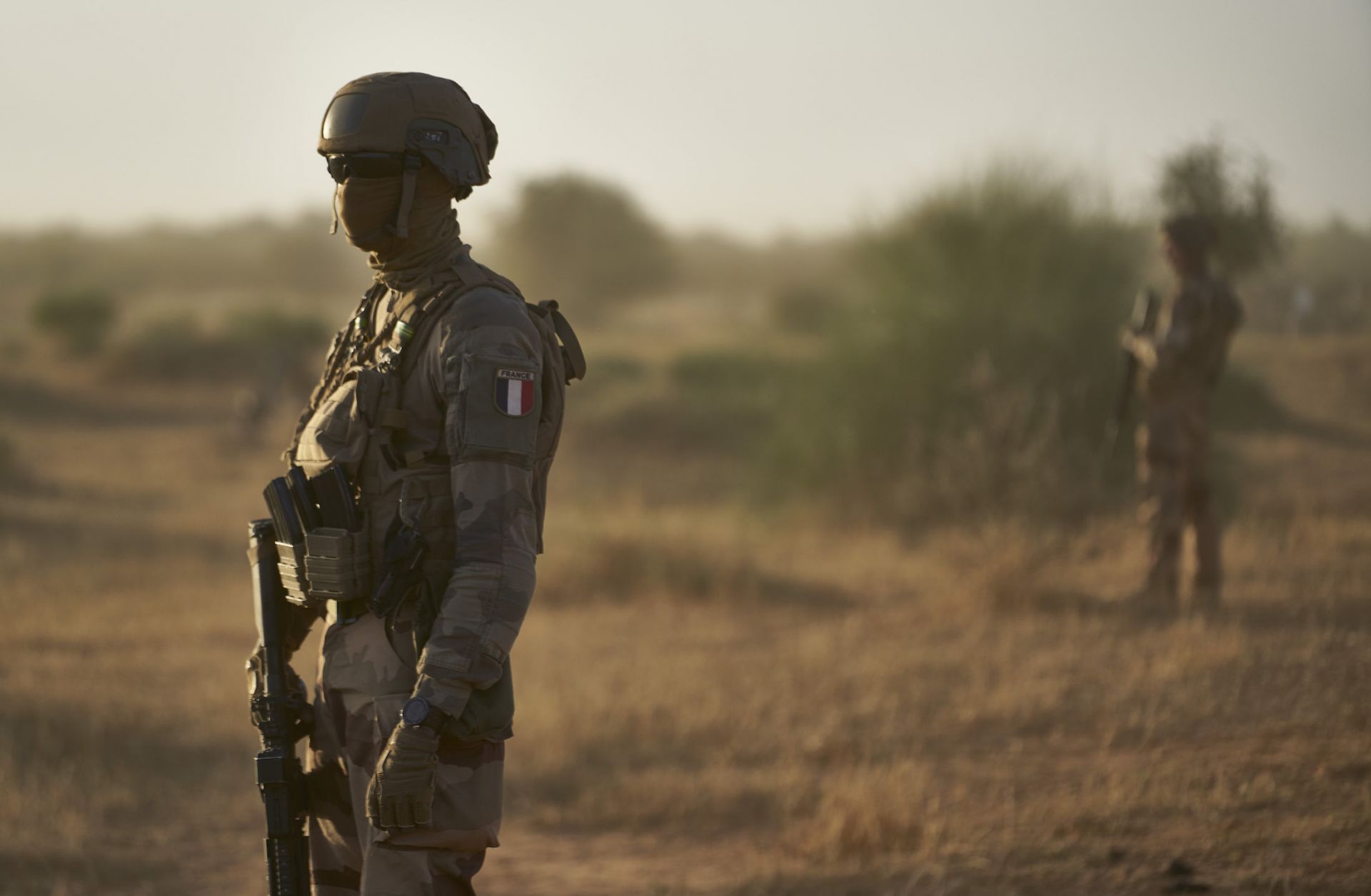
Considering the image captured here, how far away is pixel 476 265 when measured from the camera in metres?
2.60

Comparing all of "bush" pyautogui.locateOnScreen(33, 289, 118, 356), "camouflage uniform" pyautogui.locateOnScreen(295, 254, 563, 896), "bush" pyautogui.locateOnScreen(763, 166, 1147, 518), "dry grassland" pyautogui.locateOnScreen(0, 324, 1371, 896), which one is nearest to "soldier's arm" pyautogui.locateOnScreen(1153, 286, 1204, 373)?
"dry grassland" pyautogui.locateOnScreen(0, 324, 1371, 896)

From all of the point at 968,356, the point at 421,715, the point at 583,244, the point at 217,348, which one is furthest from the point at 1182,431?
the point at 583,244

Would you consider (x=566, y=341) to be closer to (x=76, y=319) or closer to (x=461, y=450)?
(x=461, y=450)

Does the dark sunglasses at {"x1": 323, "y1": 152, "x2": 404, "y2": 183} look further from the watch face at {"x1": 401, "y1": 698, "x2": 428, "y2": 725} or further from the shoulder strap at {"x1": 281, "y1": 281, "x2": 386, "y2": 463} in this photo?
the watch face at {"x1": 401, "y1": 698, "x2": 428, "y2": 725}

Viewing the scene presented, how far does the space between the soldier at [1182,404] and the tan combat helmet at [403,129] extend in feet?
17.5

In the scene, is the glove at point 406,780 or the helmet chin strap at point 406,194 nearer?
the glove at point 406,780

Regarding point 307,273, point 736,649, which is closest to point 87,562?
point 736,649

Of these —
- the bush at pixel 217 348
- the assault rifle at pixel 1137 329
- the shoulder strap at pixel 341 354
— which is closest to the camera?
the shoulder strap at pixel 341 354

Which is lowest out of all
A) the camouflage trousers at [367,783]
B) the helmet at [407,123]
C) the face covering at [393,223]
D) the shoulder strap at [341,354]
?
the camouflage trousers at [367,783]

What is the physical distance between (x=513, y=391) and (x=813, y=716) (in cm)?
386

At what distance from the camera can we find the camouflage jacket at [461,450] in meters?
2.32

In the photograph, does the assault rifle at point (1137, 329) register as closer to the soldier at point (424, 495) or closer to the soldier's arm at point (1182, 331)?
the soldier's arm at point (1182, 331)

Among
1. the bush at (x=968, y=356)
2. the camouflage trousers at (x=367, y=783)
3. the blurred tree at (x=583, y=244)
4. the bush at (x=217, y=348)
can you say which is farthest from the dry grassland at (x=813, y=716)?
the blurred tree at (x=583, y=244)

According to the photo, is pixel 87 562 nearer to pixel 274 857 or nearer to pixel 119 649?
pixel 119 649
